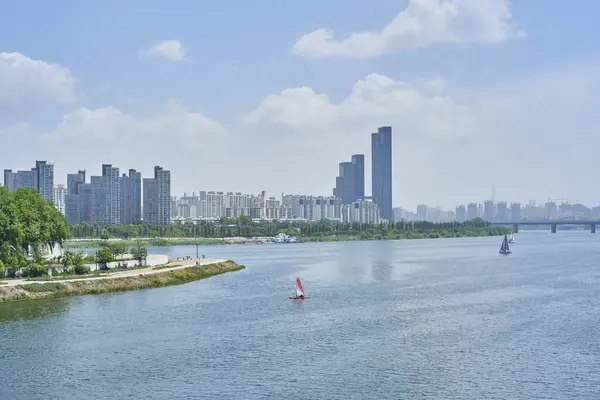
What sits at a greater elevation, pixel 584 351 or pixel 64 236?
pixel 64 236

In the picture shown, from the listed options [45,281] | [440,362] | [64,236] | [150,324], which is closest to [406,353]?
[440,362]

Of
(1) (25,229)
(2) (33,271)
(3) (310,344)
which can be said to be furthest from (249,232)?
(3) (310,344)

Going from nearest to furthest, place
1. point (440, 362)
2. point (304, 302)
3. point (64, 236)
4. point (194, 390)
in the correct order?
point (194, 390), point (440, 362), point (304, 302), point (64, 236)

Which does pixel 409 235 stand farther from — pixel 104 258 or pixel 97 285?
pixel 97 285

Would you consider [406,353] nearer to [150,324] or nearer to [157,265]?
[150,324]

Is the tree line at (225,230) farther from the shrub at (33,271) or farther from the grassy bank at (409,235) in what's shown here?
the shrub at (33,271)

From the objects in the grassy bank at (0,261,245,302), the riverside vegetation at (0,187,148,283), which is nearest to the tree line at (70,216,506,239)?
the riverside vegetation at (0,187,148,283)
